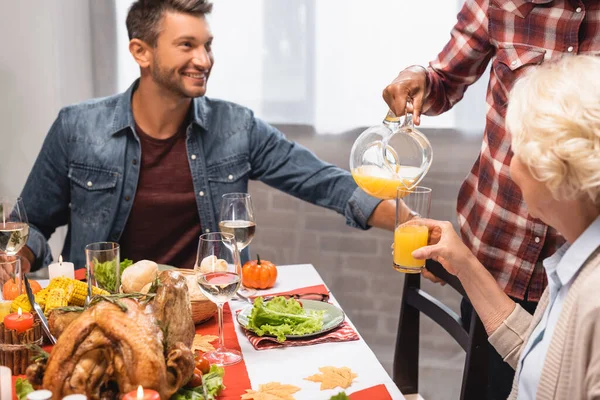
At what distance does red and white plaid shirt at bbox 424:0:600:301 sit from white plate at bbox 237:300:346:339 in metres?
0.48

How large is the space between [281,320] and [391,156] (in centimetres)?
49

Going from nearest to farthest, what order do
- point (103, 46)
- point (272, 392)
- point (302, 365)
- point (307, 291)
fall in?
1. point (272, 392)
2. point (302, 365)
3. point (307, 291)
4. point (103, 46)

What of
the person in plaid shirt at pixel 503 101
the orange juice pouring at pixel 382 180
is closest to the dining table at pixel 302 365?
the orange juice pouring at pixel 382 180

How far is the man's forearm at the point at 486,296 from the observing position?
1.37m

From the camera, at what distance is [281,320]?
1527 millimetres

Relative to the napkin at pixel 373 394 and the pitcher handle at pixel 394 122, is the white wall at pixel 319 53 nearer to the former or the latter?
the pitcher handle at pixel 394 122

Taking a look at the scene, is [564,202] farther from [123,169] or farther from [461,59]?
[123,169]

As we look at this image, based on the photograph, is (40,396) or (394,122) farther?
(394,122)

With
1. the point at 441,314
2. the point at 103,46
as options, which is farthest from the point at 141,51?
the point at 441,314

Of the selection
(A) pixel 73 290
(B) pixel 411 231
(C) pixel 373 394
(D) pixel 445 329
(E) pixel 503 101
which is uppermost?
(E) pixel 503 101

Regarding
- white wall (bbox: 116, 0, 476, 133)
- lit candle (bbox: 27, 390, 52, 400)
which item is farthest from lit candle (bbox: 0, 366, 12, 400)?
white wall (bbox: 116, 0, 476, 133)

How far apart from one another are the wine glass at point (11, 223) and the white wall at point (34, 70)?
1.52 metres

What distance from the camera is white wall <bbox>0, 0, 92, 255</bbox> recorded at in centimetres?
305

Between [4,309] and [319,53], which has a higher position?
[319,53]
